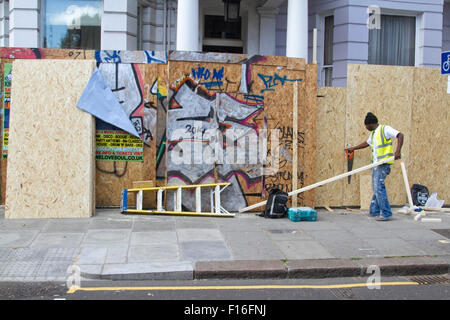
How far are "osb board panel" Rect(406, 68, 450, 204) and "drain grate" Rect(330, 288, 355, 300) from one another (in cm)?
532

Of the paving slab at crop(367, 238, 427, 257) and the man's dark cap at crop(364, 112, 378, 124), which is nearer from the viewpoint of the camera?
the paving slab at crop(367, 238, 427, 257)

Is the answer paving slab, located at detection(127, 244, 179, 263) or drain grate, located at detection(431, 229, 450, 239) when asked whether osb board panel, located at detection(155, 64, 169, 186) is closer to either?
paving slab, located at detection(127, 244, 179, 263)

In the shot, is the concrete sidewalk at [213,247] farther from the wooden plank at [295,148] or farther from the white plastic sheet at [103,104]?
the white plastic sheet at [103,104]

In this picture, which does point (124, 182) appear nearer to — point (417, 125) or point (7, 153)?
point (7, 153)

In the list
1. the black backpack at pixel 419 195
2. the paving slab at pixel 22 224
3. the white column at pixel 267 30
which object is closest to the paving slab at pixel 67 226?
the paving slab at pixel 22 224

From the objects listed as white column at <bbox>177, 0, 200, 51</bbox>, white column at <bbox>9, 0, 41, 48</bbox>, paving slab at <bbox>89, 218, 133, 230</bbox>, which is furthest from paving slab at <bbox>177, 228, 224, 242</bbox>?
white column at <bbox>9, 0, 41, 48</bbox>

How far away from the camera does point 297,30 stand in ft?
42.9

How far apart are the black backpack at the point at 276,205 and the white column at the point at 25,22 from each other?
28.3 ft

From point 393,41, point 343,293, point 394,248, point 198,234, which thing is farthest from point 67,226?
point 393,41

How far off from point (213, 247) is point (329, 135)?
160 inches

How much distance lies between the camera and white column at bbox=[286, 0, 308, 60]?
13.0m

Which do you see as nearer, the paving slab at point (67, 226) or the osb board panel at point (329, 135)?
the paving slab at point (67, 226)

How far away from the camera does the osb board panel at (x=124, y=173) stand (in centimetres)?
916

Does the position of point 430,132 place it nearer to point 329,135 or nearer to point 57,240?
point 329,135
